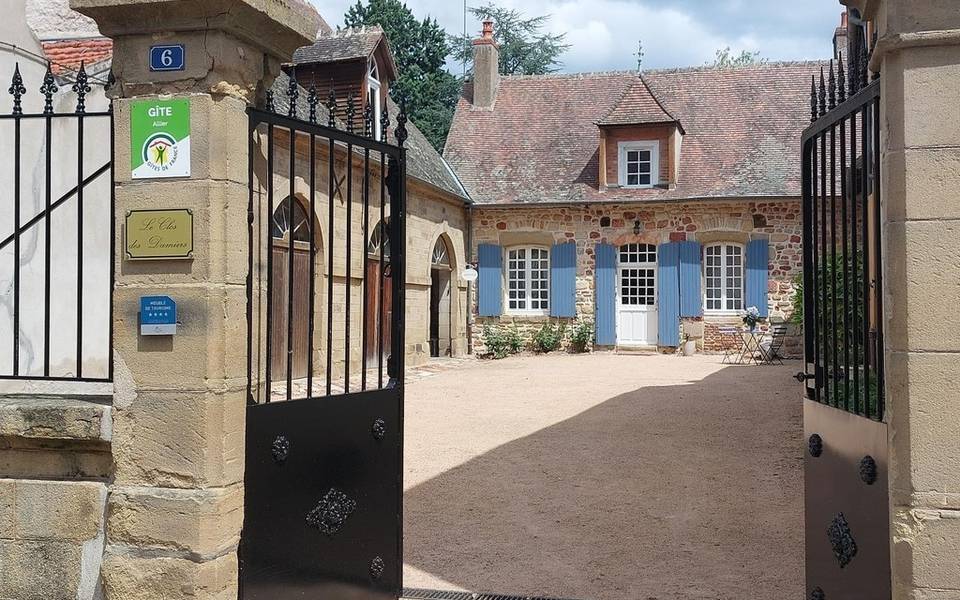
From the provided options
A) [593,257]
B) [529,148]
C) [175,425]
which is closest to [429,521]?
[175,425]

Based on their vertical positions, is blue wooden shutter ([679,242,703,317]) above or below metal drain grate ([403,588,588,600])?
above

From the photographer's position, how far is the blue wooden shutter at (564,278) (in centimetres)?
1870

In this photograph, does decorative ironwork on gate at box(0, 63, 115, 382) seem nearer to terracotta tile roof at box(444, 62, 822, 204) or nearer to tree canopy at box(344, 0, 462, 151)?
terracotta tile roof at box(444, 62, 822, 204)

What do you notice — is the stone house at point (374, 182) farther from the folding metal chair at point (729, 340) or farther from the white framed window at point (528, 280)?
the folding metal chair at point (729, 340)

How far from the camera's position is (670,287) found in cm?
1822

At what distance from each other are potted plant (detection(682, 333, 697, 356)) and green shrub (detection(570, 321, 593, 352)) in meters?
1.92

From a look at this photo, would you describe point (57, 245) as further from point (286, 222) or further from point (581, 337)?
point (581, 337)

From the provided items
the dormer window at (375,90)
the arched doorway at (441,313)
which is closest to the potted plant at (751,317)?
the arched doorway at (441,313)

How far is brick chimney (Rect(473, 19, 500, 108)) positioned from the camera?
2081 centimetres

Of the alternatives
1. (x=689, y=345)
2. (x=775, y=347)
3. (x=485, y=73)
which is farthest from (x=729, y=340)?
(x=485, y=73)

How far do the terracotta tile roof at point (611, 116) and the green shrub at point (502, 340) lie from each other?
2.72 m

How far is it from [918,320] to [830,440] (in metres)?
0.80

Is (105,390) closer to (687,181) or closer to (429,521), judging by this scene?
(429,521)

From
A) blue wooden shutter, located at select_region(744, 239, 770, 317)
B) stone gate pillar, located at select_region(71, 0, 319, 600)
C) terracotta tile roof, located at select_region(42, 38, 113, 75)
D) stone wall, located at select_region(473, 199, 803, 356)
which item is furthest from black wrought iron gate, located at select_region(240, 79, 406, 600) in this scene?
blue wooden shutter, located at select_region(744, 239, 770, 317)
